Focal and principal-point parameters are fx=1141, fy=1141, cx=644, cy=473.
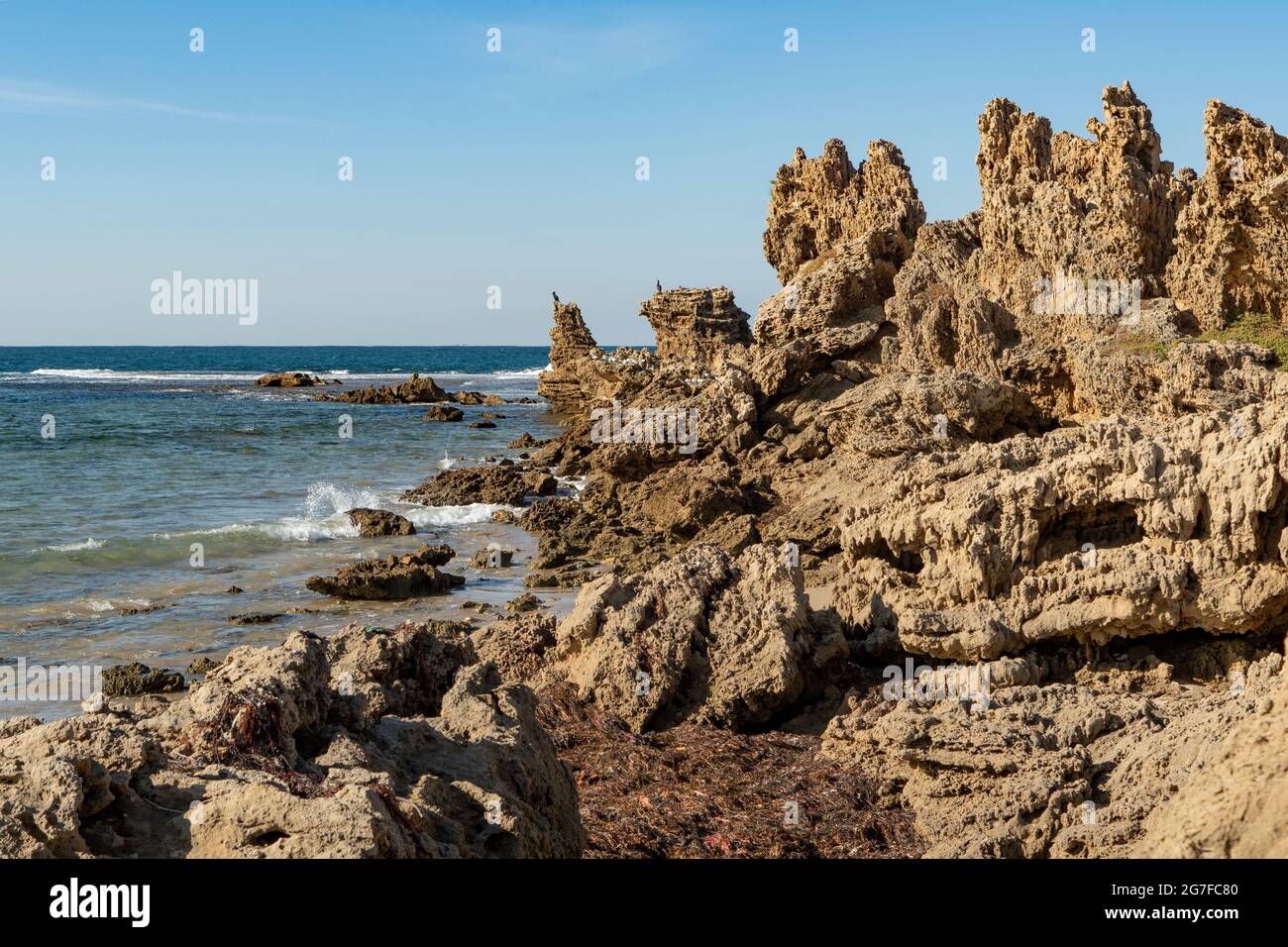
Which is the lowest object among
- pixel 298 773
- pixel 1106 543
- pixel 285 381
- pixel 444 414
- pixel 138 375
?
pixel 298 773

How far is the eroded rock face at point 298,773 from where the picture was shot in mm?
3990

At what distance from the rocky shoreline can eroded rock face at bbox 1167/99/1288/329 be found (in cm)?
6

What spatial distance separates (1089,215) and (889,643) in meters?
14.4

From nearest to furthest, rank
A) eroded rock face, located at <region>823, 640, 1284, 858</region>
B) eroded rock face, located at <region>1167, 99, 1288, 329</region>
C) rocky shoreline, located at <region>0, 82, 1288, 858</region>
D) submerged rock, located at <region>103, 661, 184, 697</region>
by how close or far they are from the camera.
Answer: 1. rocky shoreline, located at <region>0, 82, 1288, 858</region>
2. eroded rock face, located at <region>823, 640, 1284, 858</region>
3. submerged rock, located at <region>103, 661, 184, 697</region>
4. eroded rock face, located at <region>1167, 99, 1288, 329</region>

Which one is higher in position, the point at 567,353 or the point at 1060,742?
the point at 567,353

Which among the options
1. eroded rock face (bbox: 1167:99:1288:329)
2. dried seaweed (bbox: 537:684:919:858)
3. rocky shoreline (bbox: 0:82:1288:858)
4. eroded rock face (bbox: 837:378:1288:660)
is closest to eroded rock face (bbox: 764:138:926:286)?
rocky shoreline (bbox: 0:82:1288:858)

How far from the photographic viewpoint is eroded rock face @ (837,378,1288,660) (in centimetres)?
913

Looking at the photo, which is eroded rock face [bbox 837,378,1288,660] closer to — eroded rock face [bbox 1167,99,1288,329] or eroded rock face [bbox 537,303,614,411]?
eroded rock face [bbox 1167,99,1288,329]

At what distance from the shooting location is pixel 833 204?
108ft

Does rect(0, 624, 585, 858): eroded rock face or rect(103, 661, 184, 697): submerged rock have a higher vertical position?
rect(0, 624, 585, 858): eroded rock face

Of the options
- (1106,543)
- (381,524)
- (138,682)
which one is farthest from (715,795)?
(381,524)

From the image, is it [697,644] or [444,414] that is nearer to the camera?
[697,644]

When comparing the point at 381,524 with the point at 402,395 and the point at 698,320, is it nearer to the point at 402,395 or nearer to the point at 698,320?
the point at 698,320
